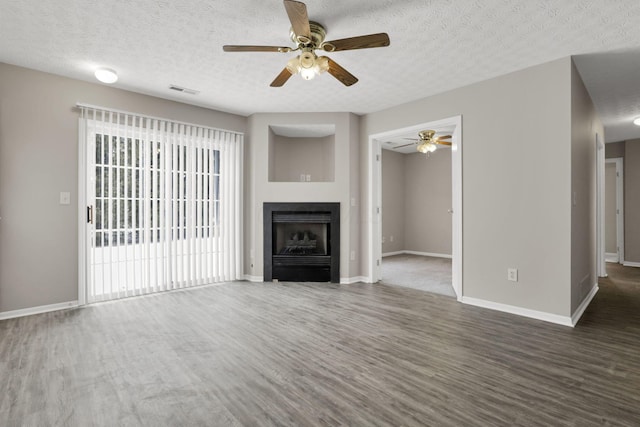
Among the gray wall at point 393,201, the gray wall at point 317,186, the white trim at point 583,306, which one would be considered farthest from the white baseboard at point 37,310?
the gray wall at point 393,201

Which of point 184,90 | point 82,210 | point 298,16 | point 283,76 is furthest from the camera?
point 184,90

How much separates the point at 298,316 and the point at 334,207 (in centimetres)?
198

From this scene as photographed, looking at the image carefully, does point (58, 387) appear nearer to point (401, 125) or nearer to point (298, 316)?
point (298, 316)

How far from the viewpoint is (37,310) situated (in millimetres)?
3320

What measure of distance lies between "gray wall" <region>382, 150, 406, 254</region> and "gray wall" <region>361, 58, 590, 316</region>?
3727 millimetres

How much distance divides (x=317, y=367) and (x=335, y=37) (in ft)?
8.53

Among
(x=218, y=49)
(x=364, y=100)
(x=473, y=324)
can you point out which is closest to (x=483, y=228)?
(x=473, y=324)

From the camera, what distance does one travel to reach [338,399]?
1.80 m

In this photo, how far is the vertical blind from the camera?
12.2 feet

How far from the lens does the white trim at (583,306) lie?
3.02m

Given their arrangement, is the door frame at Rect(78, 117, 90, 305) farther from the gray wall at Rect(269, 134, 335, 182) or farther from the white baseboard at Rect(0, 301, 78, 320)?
the gray wall at Rect(269, 134, 335, 182)

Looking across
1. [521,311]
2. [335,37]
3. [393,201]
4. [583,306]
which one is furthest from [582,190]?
[393,201]

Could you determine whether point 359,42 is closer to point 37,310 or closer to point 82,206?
point 82,206

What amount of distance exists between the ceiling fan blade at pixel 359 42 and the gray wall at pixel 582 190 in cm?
206
